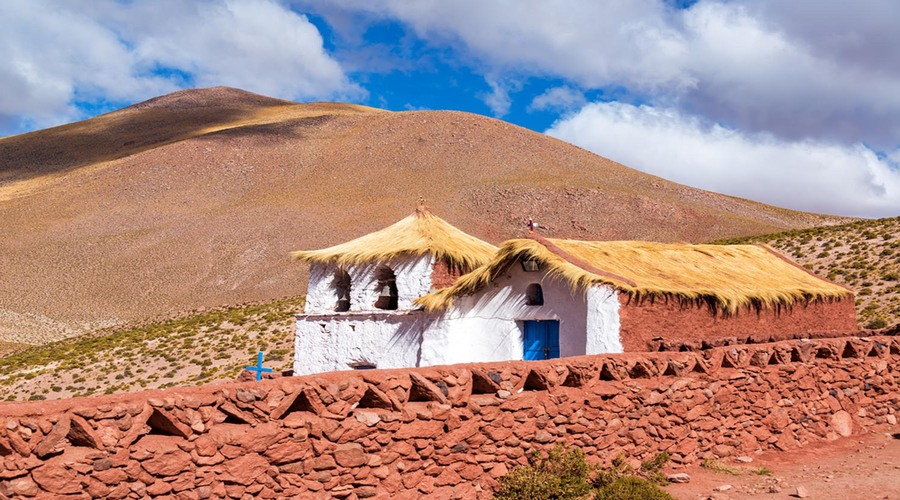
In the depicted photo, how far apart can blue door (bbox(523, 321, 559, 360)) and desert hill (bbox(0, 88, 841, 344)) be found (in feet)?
155

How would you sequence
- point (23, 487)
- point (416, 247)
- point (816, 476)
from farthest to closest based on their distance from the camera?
point (416, 247), point (816, 476), point (23, 487)

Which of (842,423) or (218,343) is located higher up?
(218,343)

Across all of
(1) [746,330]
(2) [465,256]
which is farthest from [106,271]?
(1) [746,330]

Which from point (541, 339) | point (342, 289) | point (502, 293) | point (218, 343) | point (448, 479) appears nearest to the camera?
point (448, 479)

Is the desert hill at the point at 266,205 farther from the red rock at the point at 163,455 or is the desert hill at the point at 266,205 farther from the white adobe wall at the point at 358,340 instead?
the red rock at the point at 163,455

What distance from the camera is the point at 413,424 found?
7488 mm

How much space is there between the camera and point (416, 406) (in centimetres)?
757

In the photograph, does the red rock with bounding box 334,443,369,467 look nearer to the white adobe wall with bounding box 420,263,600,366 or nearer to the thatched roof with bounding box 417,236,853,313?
the thatched roof with bounding box 417,236,853,313

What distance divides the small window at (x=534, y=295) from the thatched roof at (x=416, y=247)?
3.93 m

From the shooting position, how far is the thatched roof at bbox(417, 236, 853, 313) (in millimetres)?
16000

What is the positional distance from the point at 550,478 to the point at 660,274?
390 inches

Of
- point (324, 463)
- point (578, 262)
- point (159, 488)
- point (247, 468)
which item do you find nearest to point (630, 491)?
point (324, 463)

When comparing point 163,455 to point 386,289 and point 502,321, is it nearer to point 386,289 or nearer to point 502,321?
point 502,321

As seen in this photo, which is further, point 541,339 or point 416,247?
point 416,247
